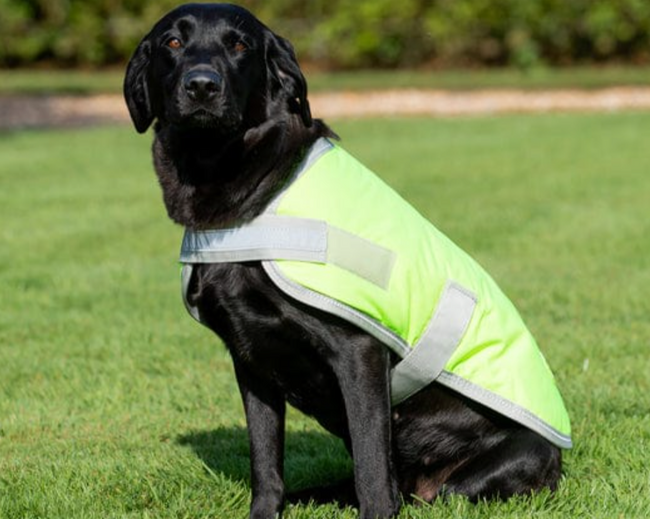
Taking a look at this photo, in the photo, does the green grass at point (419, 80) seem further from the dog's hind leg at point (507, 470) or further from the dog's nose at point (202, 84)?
the dog's nose at point (202, 84)

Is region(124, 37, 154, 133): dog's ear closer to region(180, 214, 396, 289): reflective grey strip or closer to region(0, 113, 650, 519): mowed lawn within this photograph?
region(180, 214, 396, 289): reflective grey strip

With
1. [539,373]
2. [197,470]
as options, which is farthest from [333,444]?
[539,373]

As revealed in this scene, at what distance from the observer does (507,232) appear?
9.45 metres

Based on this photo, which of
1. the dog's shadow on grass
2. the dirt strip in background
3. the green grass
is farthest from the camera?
the green grass

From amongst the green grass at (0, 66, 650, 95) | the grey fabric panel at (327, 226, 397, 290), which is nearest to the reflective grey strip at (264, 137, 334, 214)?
the grey fabric panel at (327, 226, 397, 290)

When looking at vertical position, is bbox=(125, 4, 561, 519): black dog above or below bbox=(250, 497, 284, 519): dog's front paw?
above

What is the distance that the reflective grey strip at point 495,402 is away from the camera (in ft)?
13.1

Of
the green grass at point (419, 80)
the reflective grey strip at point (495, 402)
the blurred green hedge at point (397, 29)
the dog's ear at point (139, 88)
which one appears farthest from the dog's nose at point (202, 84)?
the blurred green hedge at point (397, 29)

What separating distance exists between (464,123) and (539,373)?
1266 centimetres

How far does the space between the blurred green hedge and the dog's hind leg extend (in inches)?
745

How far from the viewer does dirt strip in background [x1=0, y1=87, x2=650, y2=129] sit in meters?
18.3

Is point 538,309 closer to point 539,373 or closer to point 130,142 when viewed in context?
point 539,373

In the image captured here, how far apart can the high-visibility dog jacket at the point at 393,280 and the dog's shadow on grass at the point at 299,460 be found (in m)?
0.50

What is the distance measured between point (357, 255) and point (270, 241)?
0.27 metres
